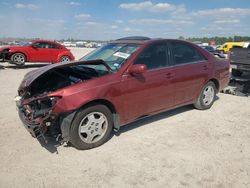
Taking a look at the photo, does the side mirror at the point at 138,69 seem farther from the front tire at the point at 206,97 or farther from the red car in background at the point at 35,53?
the red car in background at the point at 35,53

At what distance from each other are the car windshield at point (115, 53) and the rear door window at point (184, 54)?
0.91 m

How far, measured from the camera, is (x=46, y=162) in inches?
138

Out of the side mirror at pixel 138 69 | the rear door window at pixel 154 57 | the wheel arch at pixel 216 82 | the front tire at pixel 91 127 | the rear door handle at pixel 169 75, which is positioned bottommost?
the front tire at pixel 91 127

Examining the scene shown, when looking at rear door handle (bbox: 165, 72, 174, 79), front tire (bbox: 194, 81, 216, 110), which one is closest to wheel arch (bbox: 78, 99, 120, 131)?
rear door handle (bbox: 165, 72, 174, 79)

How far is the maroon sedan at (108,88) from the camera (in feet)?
11.7

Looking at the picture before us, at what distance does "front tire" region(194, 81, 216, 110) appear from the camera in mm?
5679

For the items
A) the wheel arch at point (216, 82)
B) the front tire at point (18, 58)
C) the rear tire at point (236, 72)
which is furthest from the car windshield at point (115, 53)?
the front tire at point (18, 58)

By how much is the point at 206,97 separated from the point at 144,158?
9.58 feet

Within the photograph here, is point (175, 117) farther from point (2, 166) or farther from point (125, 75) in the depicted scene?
point (2, 166)

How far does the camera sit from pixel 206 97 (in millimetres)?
5820

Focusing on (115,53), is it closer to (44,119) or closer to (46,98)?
(46,98)

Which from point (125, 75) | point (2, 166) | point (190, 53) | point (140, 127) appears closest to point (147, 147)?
point (140, 127)

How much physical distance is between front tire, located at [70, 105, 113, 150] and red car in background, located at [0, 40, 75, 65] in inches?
456

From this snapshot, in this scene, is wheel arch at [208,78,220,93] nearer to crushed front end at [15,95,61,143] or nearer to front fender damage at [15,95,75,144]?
front fender damage at [15,95,75,144]
